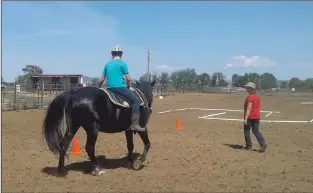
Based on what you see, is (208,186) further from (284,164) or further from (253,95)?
(253,95)

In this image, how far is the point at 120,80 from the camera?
6.91 meters

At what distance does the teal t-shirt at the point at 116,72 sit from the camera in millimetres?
6854

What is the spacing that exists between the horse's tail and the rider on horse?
918 mm

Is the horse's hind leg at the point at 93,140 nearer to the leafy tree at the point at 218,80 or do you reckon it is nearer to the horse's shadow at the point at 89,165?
the horse's shadow at the point at 89,165

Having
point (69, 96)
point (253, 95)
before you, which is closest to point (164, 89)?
point (253, 95)

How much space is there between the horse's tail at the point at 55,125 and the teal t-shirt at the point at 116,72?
904mm

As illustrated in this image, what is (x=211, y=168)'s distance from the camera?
23.4 feet

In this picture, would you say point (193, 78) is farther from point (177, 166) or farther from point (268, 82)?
point (177, 166)

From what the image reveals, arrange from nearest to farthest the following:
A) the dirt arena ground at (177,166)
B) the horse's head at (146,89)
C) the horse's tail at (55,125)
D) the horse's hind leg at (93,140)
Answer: the dirt arena ground at (177,166), the horse's tail at (55,125), the horse's hind leg at (93,140), the horse's head at (146,89)

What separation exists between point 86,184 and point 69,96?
1648 mm

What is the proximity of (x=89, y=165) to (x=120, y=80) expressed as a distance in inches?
76.9

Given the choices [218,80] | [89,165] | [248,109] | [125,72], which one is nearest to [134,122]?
[125,72]

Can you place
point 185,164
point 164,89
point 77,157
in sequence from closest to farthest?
point 185,164
point 77,157
point 164,89

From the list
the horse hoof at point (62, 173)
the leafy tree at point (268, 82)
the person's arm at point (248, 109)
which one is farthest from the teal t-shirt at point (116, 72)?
the leafy tree at point (268, 82)
